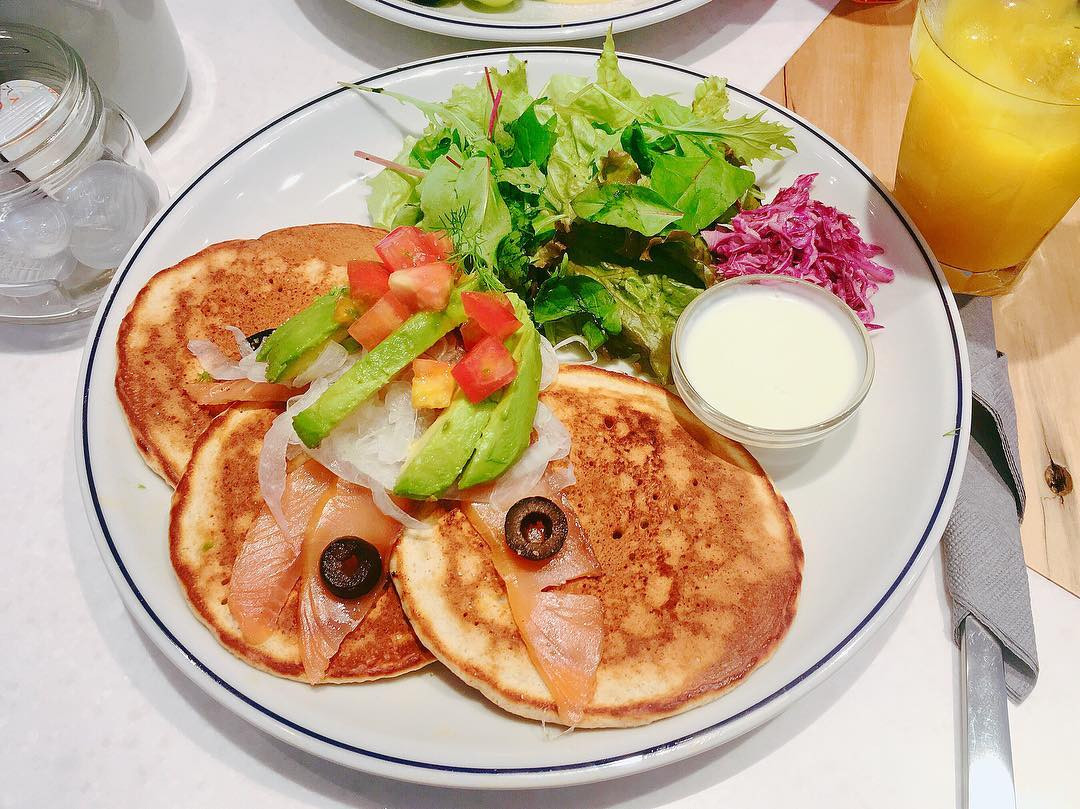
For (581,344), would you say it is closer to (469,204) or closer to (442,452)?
(469,204)

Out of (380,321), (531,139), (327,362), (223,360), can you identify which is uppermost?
(531,139)

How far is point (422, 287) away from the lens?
216 centimetres

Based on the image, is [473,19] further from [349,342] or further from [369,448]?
[369,448]

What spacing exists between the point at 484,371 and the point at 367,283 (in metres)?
0.43

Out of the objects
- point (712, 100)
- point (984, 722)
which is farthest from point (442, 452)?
point (712, 100)

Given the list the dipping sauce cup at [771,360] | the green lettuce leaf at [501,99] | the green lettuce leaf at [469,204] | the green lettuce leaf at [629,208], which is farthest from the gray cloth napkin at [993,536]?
the green lettuce leaf at [501,99]

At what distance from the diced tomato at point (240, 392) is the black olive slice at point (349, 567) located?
0.58 meters

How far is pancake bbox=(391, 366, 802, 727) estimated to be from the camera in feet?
6.25

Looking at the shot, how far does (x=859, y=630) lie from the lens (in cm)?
192

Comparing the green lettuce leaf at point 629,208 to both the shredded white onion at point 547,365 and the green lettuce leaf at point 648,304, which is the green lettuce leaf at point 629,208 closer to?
the green lettuce leaf at point 648,304

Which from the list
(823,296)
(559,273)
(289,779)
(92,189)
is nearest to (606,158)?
(559,273)

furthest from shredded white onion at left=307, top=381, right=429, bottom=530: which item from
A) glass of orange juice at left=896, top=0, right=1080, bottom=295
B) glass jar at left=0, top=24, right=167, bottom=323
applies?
glass of orange juice at left=896, top=0, right=1080, bottom=295

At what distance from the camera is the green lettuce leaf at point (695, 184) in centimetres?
252

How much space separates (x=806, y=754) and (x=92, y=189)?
2.95 m
